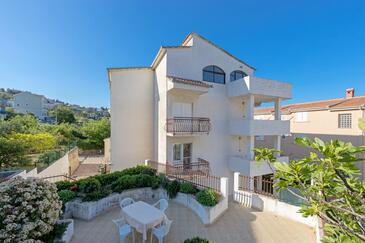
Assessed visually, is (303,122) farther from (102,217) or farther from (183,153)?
(102,217)

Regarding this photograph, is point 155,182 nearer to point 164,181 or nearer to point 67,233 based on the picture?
point 164,181

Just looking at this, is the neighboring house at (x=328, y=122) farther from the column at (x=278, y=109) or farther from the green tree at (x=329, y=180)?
the green tree at (x=329, y=180)

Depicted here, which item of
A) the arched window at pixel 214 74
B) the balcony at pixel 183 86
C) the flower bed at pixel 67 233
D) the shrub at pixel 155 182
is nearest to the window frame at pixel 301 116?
the arched window at pixel 214 74

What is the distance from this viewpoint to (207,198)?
8.13 meters

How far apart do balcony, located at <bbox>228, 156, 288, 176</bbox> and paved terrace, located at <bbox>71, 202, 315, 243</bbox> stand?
515cm

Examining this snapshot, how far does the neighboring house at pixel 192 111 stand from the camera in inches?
523

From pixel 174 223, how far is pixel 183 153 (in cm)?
657

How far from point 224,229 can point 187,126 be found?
24.1 ft

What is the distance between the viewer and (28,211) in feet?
16.1

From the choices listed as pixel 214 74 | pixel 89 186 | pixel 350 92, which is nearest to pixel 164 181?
pixel 89 186

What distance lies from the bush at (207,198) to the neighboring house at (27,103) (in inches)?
3379

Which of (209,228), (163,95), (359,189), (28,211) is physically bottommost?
(209,228)

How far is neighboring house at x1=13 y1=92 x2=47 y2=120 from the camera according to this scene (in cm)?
7031

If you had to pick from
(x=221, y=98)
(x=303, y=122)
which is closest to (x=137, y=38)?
(x=221, y=98)
